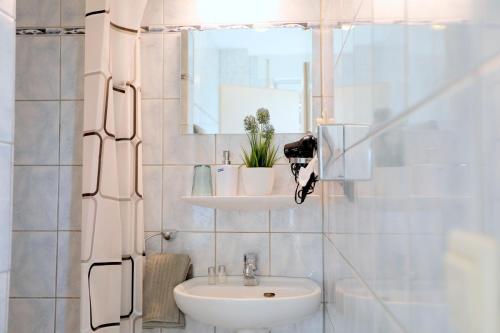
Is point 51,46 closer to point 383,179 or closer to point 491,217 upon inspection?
point 383,179

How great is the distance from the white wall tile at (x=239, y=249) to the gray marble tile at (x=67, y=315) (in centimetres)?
68

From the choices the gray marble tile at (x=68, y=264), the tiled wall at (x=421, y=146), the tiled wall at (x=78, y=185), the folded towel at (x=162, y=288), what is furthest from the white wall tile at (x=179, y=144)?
the tiled wall at (x=421, y=146)

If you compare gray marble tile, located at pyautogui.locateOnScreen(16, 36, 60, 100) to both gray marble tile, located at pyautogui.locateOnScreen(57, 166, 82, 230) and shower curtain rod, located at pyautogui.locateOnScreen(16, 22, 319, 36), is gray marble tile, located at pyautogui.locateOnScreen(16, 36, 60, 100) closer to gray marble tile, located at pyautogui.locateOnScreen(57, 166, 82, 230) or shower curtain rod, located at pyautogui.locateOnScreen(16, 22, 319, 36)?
shower curtain rod, located at pyautogui.locateOnScreen(16, 22, 319, 36)

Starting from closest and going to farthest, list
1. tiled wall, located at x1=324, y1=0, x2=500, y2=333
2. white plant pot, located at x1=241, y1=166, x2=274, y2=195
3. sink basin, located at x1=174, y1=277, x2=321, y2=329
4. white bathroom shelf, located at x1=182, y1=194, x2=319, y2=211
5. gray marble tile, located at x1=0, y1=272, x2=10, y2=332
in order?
tiled wall, located at x1=324, y1=0, x2=500, y2=333, gray marble tile, located at x1=0, y1=272, x2=10, y2=332, sink basin, located at x1=174, y1=277, x2=321, y2=329, white bathroom shelf, located at x1=182, y1=194, x2=319, y2=211, white plant pot, located at x1=241, y1=166, x2=274, y2=195

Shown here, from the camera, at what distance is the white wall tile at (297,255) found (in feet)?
6.44

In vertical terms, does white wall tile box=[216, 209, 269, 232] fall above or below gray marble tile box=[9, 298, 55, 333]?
above

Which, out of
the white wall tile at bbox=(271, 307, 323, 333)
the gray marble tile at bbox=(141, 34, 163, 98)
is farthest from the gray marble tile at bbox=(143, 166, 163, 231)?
the white wall tile at bbox=(271, 307, 323, 333)

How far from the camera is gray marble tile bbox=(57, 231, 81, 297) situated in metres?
2.04

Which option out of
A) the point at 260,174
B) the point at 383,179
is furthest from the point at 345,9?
the point at 260,174

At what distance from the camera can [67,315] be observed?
2.04 meters

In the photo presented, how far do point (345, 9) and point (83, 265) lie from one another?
1272mm

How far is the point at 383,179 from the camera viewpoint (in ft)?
2.04

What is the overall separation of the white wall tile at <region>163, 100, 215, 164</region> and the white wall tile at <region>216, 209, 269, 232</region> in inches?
10.1

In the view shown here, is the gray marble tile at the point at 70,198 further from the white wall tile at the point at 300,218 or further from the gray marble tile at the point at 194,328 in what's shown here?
the white wall tile at the point at 300,218
